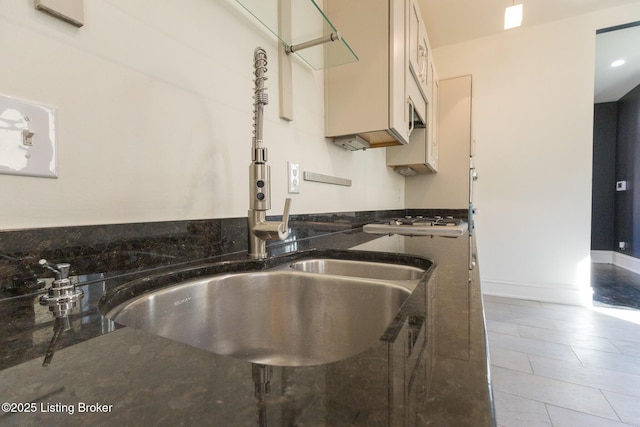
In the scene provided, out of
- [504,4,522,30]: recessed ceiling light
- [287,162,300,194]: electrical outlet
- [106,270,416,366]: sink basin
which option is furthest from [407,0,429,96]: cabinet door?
[106,270,416,366]: sink basin

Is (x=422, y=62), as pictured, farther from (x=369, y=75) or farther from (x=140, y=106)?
(x=140, y=106)

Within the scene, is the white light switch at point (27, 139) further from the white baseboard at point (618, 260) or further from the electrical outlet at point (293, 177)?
the white baseboard at point (618, 260)

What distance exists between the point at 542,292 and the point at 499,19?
8.65 feet

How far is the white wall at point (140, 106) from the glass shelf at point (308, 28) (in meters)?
0.05

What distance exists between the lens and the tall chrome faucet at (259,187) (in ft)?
2.38

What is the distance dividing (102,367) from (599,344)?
2.68 metres

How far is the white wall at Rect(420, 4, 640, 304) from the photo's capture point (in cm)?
259

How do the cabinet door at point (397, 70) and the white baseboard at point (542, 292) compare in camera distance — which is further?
the white baseboard at point (542, 292)

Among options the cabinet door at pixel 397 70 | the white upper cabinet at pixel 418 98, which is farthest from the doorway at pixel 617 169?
the cabinet door at pixel 397 70

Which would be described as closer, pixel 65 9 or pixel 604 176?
pixel 65 9

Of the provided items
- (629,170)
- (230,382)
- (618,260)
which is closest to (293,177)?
(230,382)

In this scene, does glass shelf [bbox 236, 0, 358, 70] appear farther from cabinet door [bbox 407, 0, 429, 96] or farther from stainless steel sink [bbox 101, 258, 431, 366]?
stainless steel sink [bbox 101, 258, 431, 366]

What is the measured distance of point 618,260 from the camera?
4273 millimetres

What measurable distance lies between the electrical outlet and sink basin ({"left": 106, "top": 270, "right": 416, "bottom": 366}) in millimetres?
490
